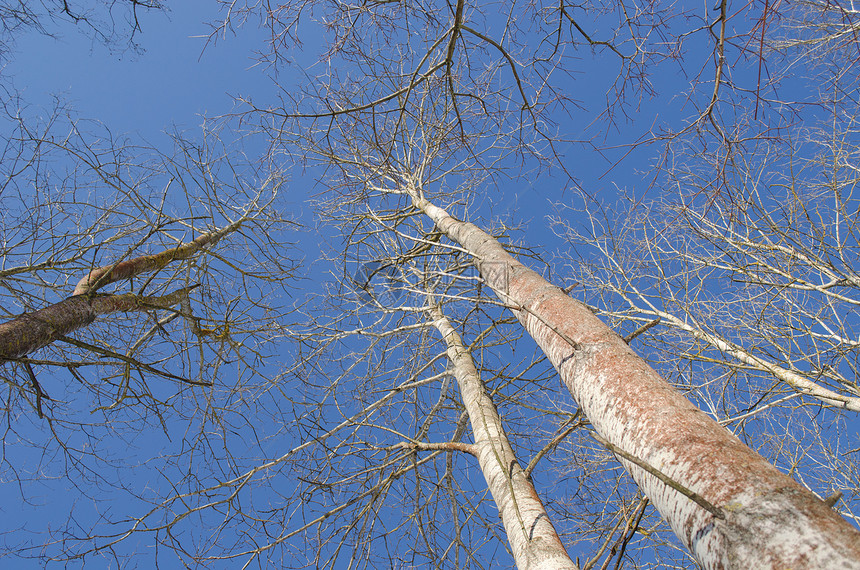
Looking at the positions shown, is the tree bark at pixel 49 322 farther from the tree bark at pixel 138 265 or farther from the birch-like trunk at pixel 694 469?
the birch-like trunk at pixel 694 469

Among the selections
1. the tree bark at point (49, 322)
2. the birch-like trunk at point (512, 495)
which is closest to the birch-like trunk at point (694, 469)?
the birch-like trunk at point (512, 495)

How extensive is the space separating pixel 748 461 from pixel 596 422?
1.61 ft

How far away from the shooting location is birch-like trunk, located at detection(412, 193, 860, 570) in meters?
0.81

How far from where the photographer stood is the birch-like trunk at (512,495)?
181cm

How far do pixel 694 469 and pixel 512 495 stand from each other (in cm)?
106

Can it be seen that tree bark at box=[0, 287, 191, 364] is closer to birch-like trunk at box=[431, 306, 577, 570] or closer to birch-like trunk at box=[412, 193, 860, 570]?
birch-like trunk at box=[431, 306, 577, 570]

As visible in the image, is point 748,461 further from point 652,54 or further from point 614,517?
point 614,517

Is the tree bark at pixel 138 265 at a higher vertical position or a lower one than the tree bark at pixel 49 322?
higher

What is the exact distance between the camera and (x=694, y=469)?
1031 millimetres

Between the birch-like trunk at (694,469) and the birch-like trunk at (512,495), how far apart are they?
0.67 meters

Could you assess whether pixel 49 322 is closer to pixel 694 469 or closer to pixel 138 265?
pixel 138 265

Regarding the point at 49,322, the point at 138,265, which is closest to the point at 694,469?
the point at 49,322

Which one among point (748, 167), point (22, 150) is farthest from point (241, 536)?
point (748, 167)

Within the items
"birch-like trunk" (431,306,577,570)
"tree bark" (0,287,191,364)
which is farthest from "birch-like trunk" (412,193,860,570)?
"tree bark" (0,287,191,364)
